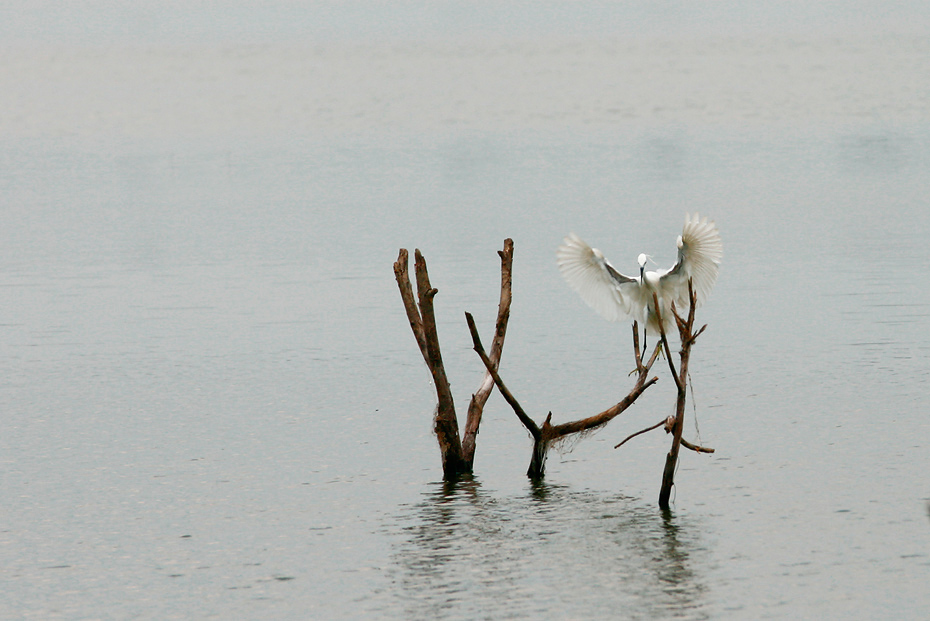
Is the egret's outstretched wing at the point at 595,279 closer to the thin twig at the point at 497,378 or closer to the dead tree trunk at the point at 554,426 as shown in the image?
the dead tree trunk at the point at 554,426

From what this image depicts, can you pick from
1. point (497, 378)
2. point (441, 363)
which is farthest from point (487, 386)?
point (497, 378)

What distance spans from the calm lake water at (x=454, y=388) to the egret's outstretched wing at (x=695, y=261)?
1.90m

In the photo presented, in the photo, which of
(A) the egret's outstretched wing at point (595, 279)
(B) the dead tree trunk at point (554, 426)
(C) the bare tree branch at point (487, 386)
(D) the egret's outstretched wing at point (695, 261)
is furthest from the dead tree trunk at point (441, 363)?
(D) the egret's outstretched wing at point (695, 261)

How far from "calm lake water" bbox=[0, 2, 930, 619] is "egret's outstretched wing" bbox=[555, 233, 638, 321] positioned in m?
1.64

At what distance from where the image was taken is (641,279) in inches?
714

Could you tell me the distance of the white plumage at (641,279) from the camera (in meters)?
17.7

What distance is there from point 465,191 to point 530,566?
43564 millimetres

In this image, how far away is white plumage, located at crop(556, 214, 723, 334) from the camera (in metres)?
17.7

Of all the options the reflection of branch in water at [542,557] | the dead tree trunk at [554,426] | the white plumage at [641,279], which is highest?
the white plumage at [641,279]

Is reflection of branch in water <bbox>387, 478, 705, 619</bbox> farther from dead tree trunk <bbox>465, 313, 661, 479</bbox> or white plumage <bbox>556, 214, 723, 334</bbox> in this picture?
white plumage <bbox>556, 214, 723, 334</bbox>

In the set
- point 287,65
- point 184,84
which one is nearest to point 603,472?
point 184,84

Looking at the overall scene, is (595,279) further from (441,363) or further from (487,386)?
(441,363)

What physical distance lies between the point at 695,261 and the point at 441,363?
3.98 metres

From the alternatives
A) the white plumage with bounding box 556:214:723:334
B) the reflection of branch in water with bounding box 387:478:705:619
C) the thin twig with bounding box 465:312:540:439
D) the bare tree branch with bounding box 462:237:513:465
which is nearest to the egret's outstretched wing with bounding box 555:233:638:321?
the white plumage with bounding box 556:214:723:334
